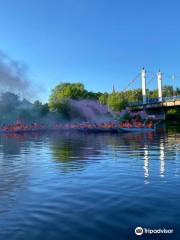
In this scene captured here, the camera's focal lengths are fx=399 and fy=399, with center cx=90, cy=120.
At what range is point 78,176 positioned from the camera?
19.6 m

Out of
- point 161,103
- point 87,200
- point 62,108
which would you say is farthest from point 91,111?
point 87,200

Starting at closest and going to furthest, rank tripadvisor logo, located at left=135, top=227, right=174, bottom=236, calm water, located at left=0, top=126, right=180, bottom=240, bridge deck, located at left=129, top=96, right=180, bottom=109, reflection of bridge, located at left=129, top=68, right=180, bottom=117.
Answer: tripadvisor logo, located at left=135, top=227, right=174, bottom=236
calm water, located at left=0, top=126, right=180, bottom=240
bridge deck, located at left=129, top=96, right=180, bottom=109
reflection of bridge, located at left=129, top=68, right=180, bottom=117

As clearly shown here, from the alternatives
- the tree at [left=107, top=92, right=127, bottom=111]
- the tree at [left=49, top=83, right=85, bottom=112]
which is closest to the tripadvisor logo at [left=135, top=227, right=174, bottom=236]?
the tree at [left=49, top=83, right=85, bottom=112]

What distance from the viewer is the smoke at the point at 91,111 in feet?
356

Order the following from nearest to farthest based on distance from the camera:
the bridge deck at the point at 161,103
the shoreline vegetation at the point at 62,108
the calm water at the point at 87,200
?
1. the calm water at the point at 87,200
2. the shoreline vegetation at the point at 62,108
3. the bridge deck at the point at 161,103

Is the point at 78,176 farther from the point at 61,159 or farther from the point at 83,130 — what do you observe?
the point at 83,130

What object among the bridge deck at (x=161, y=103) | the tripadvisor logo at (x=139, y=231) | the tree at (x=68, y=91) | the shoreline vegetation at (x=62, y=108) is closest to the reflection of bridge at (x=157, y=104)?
the bridge deck at (x=161, y=103)

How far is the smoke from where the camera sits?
10838 cm

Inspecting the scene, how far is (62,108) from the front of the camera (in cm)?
10394

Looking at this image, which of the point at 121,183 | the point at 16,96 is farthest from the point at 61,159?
the point at 16,96

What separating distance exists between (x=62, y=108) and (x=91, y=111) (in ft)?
34.2

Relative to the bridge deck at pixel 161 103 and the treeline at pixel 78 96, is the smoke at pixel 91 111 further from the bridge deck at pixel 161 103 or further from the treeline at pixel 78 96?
the bridge deck at pixel 161 103

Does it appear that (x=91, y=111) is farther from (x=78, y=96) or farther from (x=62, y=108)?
(x=78, y=96)

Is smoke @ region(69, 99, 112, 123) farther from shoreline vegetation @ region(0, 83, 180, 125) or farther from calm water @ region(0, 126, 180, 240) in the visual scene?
calm water @ region(0, 126, 180, 240)
